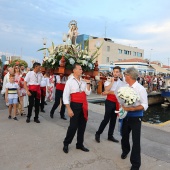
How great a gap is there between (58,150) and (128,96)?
86.3 inches

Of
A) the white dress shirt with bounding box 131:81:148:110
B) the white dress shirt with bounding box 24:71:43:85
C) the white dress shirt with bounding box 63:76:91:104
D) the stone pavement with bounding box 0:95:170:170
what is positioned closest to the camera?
the white dress shirt with bounding box 131:81:148:110

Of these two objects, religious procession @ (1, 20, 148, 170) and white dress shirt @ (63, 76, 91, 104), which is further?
white dress shirt @ (63, 76, 91, 104)

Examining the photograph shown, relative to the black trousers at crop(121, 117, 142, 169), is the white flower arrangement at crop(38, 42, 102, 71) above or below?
above

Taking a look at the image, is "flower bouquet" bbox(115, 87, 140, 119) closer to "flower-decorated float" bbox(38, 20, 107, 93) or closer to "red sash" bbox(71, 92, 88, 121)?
"red sash" bbox(71, 92, 88, 121)

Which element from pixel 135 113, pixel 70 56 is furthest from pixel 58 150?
pixel 70 56

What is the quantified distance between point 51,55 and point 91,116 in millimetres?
3701

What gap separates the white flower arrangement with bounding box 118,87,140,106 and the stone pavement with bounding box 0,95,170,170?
1.38m

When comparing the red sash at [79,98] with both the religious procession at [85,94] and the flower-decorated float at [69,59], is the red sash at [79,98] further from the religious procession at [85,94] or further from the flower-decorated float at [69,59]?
the flower-decorated float at [69,59]

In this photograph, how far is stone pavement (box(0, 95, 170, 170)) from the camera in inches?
175

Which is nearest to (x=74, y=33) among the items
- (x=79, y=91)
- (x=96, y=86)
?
(x=79, y=91)

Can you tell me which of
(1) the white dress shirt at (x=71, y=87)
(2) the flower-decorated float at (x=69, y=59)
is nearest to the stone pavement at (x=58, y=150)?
(1) the white dress shirt at (x=71, y=87)

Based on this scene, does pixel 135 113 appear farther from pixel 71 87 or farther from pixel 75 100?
pixel 71 87

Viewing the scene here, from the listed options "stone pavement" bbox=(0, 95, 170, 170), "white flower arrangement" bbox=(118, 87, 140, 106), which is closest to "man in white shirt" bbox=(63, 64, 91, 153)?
"stone pavement" bbox=(0, 95, 170, 170)

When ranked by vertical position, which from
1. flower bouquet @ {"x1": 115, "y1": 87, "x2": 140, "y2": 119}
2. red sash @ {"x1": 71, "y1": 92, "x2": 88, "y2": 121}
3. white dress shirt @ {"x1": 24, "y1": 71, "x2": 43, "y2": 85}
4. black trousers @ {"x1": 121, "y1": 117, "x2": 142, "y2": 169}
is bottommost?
black trousers @ {"x1": 121, "y1": 117, "x2": 142, "y2": 169}
